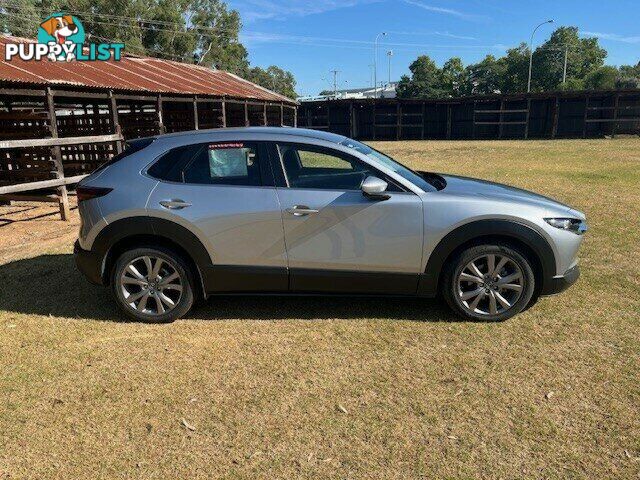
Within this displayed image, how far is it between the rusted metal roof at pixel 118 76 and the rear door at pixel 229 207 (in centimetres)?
623

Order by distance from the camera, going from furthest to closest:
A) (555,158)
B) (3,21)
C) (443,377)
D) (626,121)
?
(3,21) < (626,121) < (555,158) < (443,377)

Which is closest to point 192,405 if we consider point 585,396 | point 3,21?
point 585,396

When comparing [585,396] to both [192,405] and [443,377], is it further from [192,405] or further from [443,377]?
[192,405]

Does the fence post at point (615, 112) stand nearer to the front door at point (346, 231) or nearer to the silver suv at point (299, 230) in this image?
the silver suv at point (299, 230)

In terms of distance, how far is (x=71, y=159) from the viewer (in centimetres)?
1309

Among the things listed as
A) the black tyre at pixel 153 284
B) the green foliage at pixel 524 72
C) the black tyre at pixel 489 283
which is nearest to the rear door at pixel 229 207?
the black tyre at pixel 153 284

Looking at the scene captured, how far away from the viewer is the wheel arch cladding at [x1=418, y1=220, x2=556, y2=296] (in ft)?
12.9

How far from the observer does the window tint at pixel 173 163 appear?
4.16 m

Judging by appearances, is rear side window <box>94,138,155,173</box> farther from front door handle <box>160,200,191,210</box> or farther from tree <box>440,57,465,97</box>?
tree <box>440,57,465,97</box>

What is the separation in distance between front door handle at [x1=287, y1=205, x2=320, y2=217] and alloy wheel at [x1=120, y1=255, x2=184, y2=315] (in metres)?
1.15

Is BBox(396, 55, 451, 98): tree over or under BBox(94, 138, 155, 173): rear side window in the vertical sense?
over

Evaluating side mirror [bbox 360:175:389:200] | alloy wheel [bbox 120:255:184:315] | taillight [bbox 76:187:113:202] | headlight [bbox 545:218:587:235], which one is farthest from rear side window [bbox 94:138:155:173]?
headlight [bbox 545:218:587:235]

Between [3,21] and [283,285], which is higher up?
[3,21]

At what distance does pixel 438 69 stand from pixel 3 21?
80.2m
